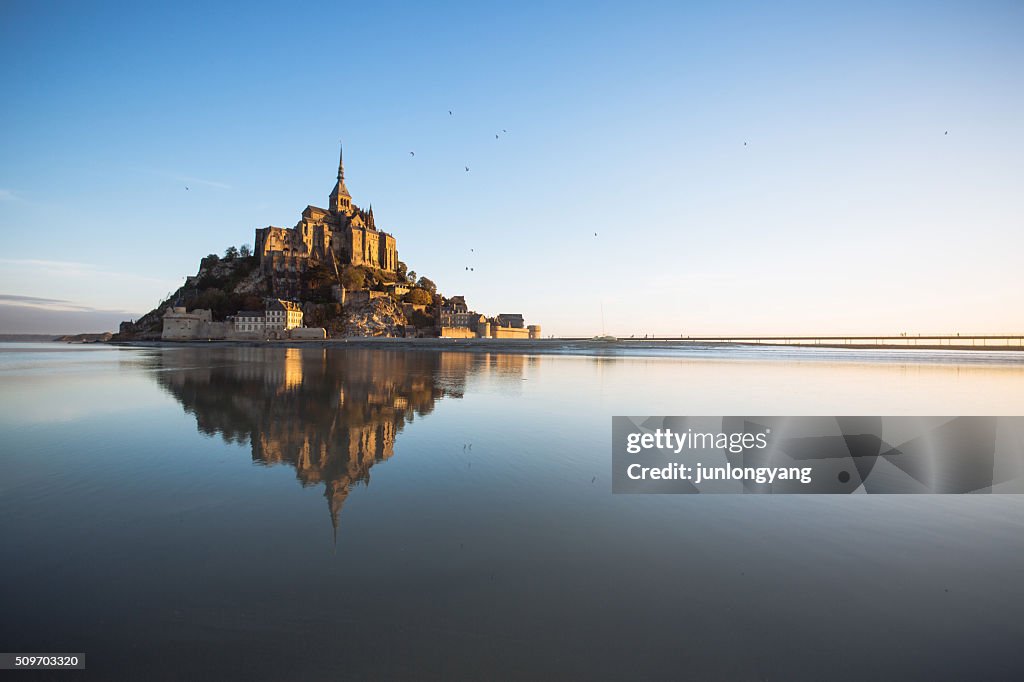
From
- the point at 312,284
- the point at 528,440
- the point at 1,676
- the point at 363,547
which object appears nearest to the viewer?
the point at 1,676

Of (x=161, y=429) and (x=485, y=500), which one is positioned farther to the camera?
(x=161, y=429)

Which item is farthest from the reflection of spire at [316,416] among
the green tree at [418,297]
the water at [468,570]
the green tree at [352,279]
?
the green tree at [418,297]

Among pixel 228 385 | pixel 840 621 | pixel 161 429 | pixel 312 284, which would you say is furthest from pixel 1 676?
pixel 312 284

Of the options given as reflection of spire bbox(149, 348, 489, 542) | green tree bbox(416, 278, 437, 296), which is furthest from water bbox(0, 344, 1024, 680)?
green tree bbox(416, 278, 437, 296)

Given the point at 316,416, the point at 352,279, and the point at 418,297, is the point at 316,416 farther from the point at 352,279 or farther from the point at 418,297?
the point at 418,297

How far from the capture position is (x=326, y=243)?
9094 centimetres

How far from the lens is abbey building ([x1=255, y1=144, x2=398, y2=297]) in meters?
85.8

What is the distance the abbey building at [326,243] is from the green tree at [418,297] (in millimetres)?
10567

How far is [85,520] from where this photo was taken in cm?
458

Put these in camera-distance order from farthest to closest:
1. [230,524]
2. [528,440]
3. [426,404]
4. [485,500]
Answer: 1. [426,404]
2. [528,440]
3. [485,500]
4. [230,524]

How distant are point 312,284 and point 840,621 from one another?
92449 mm

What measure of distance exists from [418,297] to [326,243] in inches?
793

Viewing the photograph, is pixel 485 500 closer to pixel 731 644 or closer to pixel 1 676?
pixel 731 644

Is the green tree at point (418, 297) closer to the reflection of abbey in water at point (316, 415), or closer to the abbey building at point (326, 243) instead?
the abbey building at point (326, 243)
